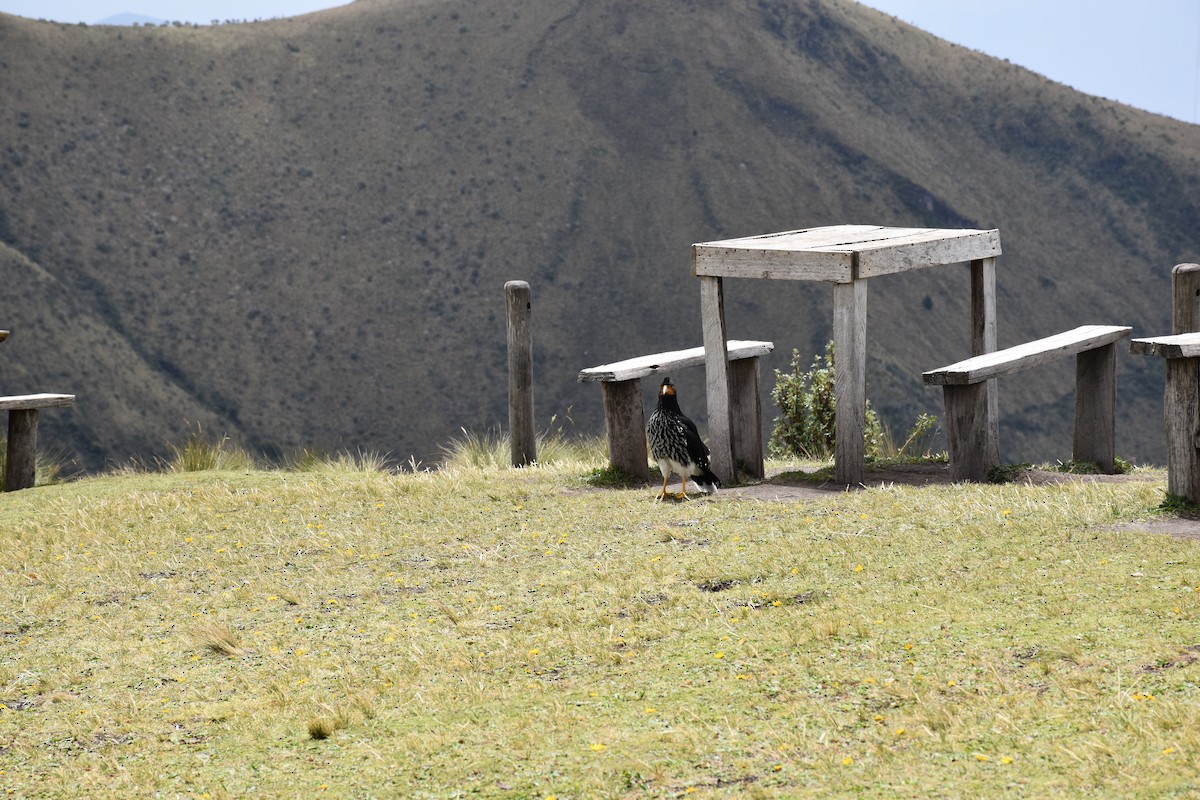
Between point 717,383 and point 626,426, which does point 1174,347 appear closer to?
point 717,383

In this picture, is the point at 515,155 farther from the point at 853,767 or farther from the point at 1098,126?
the point at 853,767

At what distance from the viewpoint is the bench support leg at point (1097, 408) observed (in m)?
9.51

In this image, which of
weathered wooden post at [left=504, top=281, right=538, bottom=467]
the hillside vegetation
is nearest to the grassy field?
weathered wooden post at [left=504, top=281, right=538, bottom=467]

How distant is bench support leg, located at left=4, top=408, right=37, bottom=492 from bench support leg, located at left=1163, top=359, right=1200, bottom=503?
30.5ft

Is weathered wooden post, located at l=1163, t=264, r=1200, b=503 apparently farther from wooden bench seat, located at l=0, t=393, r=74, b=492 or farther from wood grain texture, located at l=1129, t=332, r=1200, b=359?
wooden bench seat, located at l=0, t=393, r=74, b=492

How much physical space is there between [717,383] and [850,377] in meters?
1.04

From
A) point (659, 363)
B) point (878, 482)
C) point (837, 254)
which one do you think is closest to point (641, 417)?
point (659, 363)

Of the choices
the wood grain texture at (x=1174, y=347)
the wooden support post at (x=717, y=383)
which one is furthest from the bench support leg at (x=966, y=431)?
the wood grain texture at (x=1174, y=347)

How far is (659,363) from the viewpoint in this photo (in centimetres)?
970

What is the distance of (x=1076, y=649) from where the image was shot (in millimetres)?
4598

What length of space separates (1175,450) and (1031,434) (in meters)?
40.1

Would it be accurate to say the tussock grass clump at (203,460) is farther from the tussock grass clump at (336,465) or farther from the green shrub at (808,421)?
the green shrub at (808,421)

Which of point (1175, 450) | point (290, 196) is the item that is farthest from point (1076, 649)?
point (290, 196)

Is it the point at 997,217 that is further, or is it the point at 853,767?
the point at 997,217
